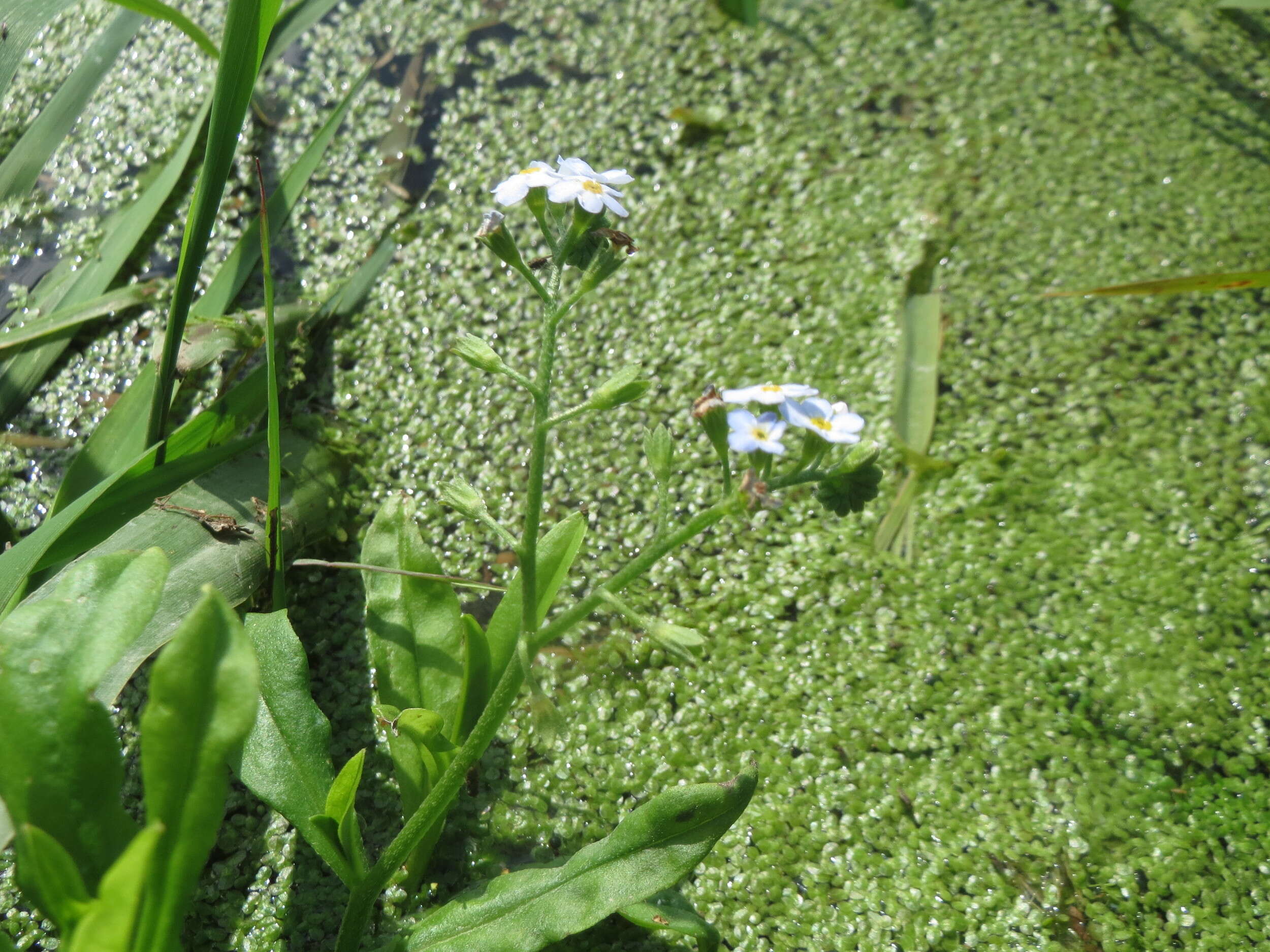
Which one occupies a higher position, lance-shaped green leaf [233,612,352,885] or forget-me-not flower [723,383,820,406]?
forget-me-not flower [723,383,820,406]

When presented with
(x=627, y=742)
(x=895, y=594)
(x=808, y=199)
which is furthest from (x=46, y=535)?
(x=808, y=199)

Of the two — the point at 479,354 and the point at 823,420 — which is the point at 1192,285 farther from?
the point at 479,354

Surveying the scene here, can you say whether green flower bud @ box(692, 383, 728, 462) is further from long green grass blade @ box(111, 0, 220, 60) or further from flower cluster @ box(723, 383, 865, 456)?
long green grass blade @ box(111, 0, 220, 60)

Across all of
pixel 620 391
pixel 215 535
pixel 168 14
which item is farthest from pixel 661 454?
pixel 168 14

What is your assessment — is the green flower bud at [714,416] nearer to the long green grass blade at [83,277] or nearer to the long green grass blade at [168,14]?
the long green grass blade at [168,14]

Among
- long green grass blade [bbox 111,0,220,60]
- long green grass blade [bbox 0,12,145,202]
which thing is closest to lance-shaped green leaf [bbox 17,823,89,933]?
long green grass blade [bbox 111,0,220,60]

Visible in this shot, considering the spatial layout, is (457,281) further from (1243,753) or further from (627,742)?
(1243,753)
